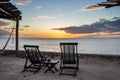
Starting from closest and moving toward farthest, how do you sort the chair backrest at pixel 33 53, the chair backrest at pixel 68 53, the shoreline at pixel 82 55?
the chair backrest at pixel 68 53 < the chair backrest at pixel 33 53 < the shoreline at pixel 82 55

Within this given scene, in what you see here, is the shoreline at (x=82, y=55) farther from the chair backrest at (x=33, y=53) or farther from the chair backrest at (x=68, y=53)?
the chair backrest at (x=33, y=53)

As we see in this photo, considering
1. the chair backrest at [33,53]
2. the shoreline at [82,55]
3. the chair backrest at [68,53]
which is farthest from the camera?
the shoreline at [82,55]

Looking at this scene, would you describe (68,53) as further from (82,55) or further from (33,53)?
(82,55)

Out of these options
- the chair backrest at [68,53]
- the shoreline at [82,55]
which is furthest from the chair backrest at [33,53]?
the shoreline at [82,55]

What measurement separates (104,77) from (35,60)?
2504mm

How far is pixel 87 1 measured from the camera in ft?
70.8

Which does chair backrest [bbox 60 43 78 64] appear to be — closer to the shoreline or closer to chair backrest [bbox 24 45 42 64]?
chair backrest [bbox 24 45 42 64]

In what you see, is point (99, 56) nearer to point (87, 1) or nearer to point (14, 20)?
point (14, 20)

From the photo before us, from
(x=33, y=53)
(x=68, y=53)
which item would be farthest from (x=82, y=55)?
(x=33, y=53)

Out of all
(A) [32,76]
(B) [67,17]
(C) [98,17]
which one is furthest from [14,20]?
(C) [98,17]

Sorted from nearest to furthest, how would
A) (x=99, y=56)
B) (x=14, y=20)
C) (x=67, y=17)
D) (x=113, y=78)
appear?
(x=113, y=78) → (x=99, y=56) → (x=14, y=20) → (x=67, y=17)

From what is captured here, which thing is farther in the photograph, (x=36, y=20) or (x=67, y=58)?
(x=36, y=20)

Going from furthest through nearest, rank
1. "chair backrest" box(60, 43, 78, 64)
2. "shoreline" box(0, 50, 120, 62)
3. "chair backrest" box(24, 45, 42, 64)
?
"shoreline" box(0, 50, 120, 62)
"chair backrest" box(24, 45, 42, 64)
"chair backrest" box(60, 43, 78, 64)

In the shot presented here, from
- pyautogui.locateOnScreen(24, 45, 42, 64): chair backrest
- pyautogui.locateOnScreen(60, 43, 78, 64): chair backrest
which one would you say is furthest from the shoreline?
pyautogui.locateOnScreen(24, 45, 42, 64): chair backrest
